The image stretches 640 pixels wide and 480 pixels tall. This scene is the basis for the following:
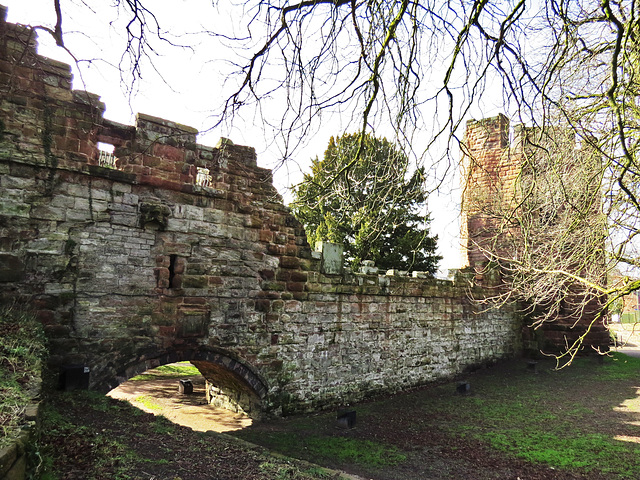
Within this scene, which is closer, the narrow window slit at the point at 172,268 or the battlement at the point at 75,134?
the battlement at the point at 75,134

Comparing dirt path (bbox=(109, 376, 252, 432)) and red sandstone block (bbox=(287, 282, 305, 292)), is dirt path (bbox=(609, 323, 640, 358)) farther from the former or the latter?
dirt path (bbox=(109, 376, 252, 432))

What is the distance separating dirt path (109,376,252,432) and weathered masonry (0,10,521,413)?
414 millimetres

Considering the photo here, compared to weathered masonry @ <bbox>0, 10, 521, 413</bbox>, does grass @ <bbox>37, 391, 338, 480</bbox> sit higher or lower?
lower

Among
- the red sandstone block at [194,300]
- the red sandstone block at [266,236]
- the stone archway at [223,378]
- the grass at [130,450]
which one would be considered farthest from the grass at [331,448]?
the red sandstone block at [266,236]

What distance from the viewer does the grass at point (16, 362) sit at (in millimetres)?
2508

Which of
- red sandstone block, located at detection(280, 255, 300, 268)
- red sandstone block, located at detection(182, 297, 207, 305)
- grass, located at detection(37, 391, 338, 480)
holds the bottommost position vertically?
grass, located at detection(37, 391, 338, 480)

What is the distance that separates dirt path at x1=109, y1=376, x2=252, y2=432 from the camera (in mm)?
7203

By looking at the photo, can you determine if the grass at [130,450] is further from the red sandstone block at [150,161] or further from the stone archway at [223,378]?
the red sandstone block at [150,161]

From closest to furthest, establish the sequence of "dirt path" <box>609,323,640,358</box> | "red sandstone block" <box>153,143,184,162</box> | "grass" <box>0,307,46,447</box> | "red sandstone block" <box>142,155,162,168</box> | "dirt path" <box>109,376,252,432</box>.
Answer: "grass" <box>0,307,46,447</box>, "dirt path" <box>609,323,640,358</box>, "red sandstone block" <box>142,155,162,168</box>, "red sandstone block" <box>153,143,184,162</box>, "dirt path" <box>109,376,252,432</box>

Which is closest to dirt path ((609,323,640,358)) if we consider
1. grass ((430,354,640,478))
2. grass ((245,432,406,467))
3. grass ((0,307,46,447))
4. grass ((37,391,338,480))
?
grass ((430,354,640,478))

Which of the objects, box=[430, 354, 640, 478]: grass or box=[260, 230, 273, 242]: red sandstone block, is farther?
box=[260, 230, 273, 242]: red sandstone block

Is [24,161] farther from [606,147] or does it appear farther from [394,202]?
[606,147]

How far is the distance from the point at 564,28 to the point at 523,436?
6012 mm

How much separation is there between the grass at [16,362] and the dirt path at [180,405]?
7.26 ft
